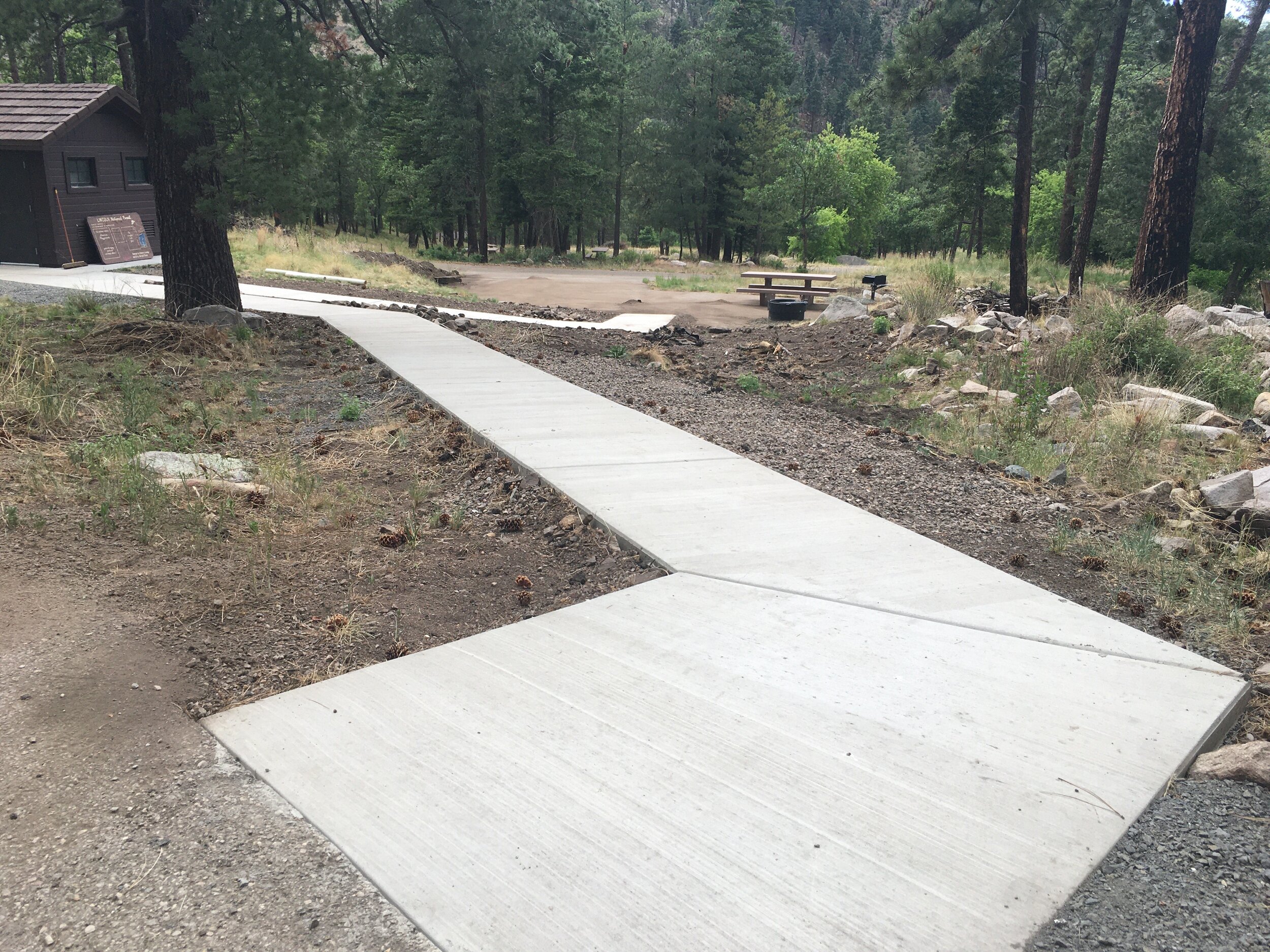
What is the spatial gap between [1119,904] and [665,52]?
191 ft

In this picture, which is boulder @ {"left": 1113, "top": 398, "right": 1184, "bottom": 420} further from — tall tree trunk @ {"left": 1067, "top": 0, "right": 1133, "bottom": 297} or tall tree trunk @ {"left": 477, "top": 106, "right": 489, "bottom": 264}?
tall tree trunk @ {"left": 477, "top": 106, "right": 489, "bottom": 264}

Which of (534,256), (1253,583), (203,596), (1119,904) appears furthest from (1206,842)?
(534,256)

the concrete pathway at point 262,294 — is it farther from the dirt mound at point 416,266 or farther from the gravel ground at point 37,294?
the dirt mound at point 416,266

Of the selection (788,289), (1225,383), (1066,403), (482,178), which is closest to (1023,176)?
(788,289)

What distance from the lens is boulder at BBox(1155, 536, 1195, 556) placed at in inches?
199

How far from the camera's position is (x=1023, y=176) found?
1669cm

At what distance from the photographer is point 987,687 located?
3.39 m

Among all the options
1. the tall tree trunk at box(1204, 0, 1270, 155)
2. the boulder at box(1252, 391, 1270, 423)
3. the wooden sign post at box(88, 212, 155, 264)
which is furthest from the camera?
the tall tree trunk at box(1204, 0, 1270, 155)

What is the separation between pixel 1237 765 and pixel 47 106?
1017 inches

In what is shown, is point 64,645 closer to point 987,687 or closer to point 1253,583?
point 987,687

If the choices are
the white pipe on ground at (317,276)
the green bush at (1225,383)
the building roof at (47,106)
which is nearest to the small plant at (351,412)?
the green bush at (1225,383)

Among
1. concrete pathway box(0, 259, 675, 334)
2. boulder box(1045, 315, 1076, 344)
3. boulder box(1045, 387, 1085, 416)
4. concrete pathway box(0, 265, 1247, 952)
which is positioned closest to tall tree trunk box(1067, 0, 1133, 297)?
concrete pathway box(0, 259, 675, 334)

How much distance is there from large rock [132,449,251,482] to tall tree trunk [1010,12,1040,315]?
47.3 ft

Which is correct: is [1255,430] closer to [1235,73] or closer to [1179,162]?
[1179,162]
